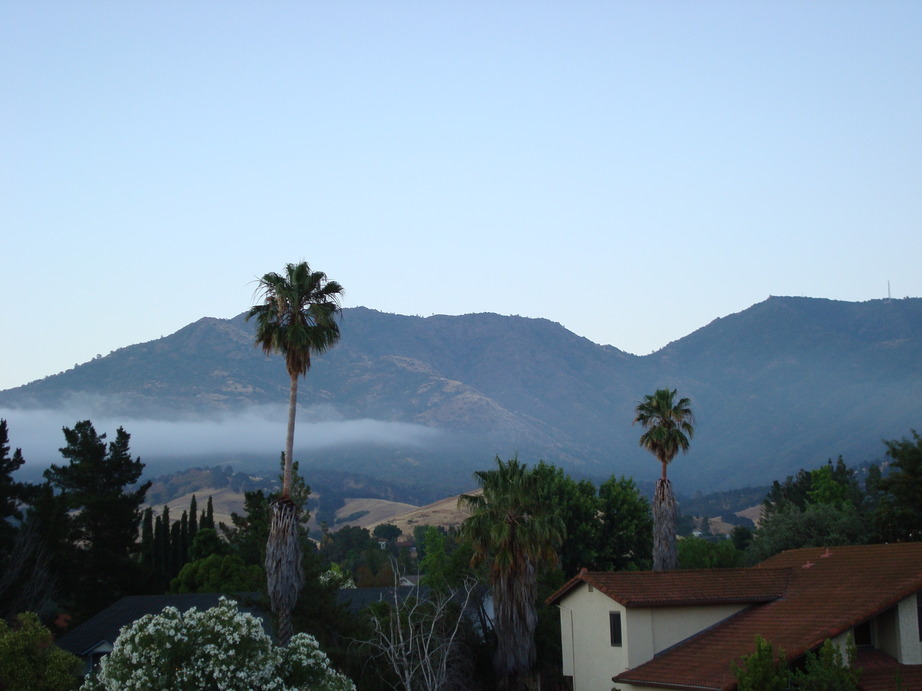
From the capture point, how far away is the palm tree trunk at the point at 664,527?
192ft

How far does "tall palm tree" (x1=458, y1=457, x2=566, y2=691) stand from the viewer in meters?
46.1

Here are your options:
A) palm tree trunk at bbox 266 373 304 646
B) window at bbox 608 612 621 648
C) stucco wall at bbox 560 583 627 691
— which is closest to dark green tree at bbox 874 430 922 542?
stucco wall at bbox 560 583 627 691

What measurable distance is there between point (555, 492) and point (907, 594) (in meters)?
36.0

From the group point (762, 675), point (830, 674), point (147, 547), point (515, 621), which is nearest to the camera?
point (830, 674)

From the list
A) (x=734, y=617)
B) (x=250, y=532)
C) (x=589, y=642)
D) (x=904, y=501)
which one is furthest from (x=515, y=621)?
(x=250, y=532)

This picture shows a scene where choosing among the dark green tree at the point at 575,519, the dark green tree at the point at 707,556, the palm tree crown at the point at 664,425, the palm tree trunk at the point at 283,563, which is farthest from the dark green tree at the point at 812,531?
the palm tree trunk at the point at 283,563

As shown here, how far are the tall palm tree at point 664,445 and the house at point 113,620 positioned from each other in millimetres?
22054

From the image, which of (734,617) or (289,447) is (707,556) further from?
(289,447)

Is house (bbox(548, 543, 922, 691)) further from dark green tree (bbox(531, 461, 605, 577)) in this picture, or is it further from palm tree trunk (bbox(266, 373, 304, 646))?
dark green tree (bbox(531, 461, 605, 577))

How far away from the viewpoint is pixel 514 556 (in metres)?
46.5

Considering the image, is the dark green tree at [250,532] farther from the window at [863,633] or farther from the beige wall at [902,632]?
the beige wall at [902,632]

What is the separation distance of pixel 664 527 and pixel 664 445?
4.96m

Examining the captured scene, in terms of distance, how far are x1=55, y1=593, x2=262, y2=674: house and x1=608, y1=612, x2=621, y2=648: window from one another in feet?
76.6

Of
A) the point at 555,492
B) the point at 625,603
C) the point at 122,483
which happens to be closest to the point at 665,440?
the point at 555,492
